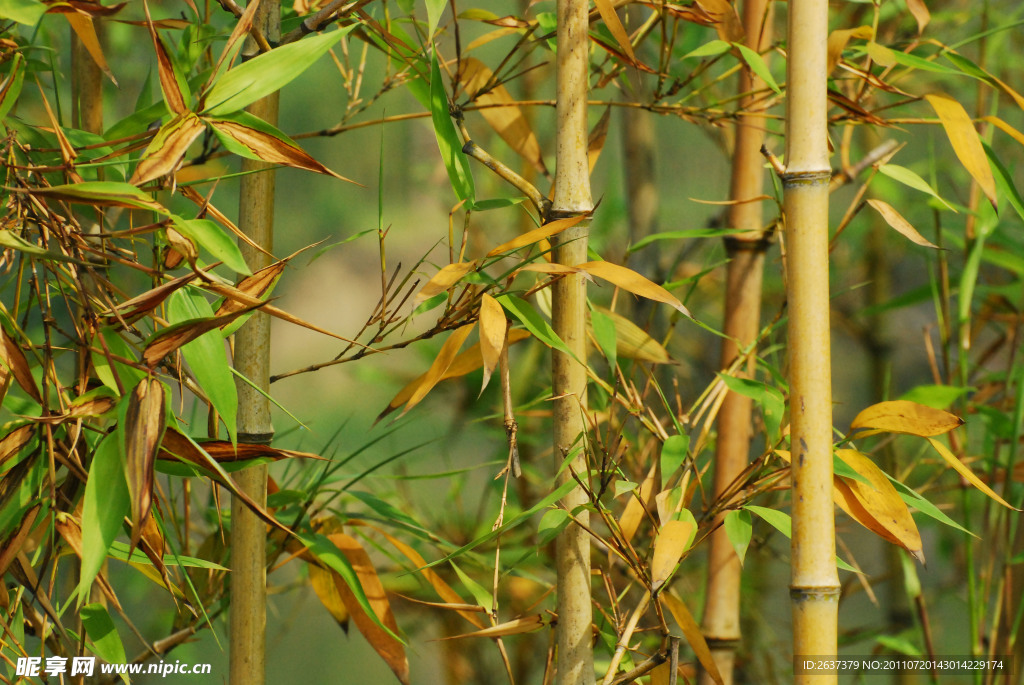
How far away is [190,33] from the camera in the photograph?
0.41 meters

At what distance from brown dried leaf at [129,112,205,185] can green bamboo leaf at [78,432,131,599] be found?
8 centimetres

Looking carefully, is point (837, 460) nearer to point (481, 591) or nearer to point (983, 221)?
point (481, 591)

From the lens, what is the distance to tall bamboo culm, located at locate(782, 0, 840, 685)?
0.33 metres

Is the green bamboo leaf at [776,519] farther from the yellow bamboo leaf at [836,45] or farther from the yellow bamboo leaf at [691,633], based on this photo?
the yellow bamboo leaf at [836,45]

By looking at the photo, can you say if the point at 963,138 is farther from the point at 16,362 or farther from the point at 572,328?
the point at 16,362

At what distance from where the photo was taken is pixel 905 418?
0.37m

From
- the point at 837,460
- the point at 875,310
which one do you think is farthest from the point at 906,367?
the point at 837,460

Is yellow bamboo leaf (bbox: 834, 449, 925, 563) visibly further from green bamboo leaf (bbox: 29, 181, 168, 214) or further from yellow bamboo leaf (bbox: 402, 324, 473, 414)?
green bamboo leaf (bbox: 29, 181, 168, 214)

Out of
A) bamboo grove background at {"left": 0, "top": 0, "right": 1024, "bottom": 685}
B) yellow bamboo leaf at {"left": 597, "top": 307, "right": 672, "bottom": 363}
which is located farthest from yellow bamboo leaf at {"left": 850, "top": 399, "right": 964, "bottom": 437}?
→ yellow bamboo leaf at {"left": 597, "top": 307, "right": 672, "bottom": 363}

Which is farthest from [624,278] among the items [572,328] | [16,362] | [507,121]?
[16,362]

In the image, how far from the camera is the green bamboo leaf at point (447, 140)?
34cm

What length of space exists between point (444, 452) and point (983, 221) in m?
0.55

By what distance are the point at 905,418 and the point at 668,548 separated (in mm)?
133

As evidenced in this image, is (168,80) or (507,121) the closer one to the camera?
(168,80)
